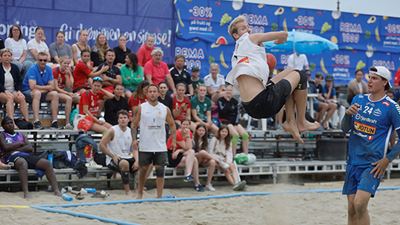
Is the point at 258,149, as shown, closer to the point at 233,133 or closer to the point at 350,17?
the point at 233,133

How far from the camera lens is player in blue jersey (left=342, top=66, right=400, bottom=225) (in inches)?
254

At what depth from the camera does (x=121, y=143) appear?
10.9 meters

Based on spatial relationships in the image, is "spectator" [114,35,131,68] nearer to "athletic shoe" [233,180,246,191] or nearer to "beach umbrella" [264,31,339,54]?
"athletic shoe" [233,180,246,191]

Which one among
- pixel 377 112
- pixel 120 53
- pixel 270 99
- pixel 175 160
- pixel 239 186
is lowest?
pixel 239 186

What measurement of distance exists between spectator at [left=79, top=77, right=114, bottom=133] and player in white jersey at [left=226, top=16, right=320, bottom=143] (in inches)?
193

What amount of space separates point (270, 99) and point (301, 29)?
10.3 meters

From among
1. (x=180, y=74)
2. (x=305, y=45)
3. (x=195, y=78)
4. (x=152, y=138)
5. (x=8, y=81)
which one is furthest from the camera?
(x=305, y=45)

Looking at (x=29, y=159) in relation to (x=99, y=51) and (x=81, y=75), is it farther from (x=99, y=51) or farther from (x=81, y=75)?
(x=99, y=51)

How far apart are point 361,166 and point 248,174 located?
6.14 meters

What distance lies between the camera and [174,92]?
12555 mm

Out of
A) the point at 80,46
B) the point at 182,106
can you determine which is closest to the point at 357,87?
the point at 182,106

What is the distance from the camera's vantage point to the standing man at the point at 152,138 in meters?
10.3

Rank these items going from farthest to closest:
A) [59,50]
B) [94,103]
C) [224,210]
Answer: [59,50] → [94,103] → [224,210]

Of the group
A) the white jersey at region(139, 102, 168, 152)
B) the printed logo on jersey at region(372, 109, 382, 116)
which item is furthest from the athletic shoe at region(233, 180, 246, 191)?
the printed logo on jersey at region(372, 109, 382, 116)
